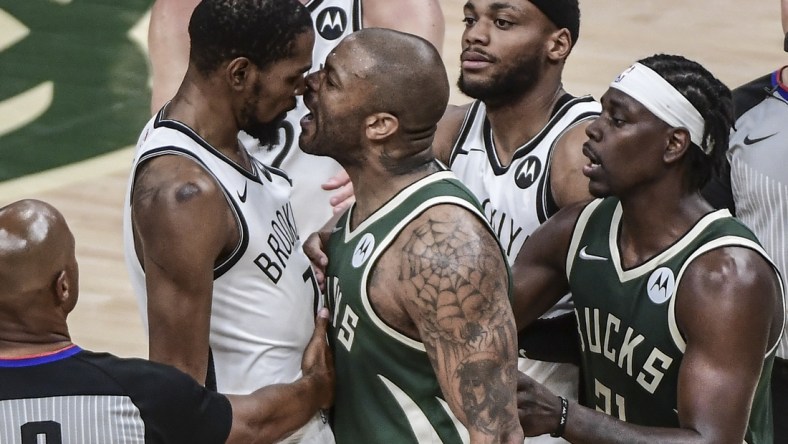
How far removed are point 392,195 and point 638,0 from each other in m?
4.90

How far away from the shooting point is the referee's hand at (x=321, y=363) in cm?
320

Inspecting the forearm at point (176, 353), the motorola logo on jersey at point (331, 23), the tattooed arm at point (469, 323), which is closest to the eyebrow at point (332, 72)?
the tattooed arm at point (469, 323)

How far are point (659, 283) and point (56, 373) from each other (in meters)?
1.44

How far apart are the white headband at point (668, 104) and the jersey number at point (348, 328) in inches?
35.7

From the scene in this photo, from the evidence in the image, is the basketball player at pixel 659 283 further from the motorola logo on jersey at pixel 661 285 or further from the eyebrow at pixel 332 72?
the eyebrow at pixel 332 72

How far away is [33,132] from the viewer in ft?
21.7

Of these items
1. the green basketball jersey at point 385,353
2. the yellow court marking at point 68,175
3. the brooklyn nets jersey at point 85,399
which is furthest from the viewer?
the yellow court marking at point 68,175

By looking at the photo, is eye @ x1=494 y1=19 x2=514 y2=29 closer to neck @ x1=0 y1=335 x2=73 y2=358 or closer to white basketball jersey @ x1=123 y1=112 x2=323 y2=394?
white basketball jersey @ x1=123 y1=112 x2=323 y2=394

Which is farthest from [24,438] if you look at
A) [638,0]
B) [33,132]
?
[638,0]

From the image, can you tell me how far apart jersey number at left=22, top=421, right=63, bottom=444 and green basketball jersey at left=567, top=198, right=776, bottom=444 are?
140 centimetres

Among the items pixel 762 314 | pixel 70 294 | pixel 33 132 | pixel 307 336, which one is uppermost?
pixel 762 314

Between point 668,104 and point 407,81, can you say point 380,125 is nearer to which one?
point 407,81

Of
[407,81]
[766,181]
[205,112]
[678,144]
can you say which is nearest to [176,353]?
[205,112]

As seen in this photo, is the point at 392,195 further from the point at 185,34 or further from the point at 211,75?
the point at 185,34
